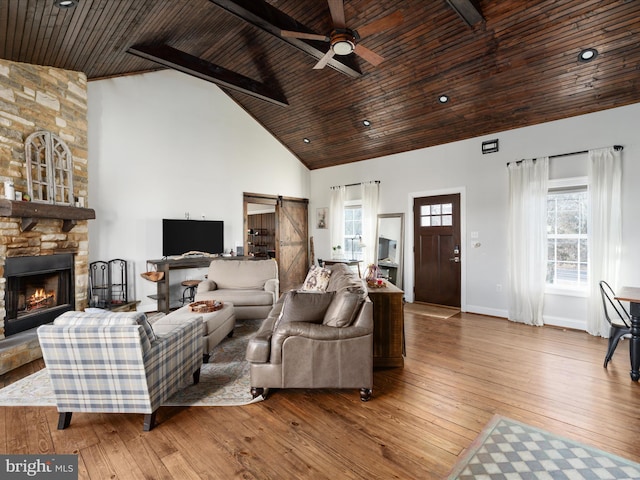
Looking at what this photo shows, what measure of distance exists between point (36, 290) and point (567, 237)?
7.31 meters

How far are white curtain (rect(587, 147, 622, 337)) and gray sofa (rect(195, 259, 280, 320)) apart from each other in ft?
14.5

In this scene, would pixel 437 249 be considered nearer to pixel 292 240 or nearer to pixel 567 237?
pixel 567 237

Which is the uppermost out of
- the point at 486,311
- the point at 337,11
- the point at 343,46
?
the point at 337,11

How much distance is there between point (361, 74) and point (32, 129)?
4399 mm

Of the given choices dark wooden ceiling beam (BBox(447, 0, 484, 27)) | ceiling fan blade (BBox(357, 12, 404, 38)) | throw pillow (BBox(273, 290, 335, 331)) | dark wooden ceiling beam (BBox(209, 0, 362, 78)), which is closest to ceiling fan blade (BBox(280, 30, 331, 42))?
dark wooden ceiling beam (BBox(209, 0, 362, 78))

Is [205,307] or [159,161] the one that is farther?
[159,161]

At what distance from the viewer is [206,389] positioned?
2.82 metres

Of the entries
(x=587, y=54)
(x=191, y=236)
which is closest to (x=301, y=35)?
(x=587, y=54)

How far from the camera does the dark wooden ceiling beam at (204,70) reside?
14.4 ft

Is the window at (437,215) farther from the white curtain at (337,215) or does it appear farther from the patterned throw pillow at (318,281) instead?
the patterned throw pillow at (318,281)

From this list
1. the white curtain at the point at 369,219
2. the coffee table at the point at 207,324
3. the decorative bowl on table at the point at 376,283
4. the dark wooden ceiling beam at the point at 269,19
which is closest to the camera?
the coffee table at the point at 207,324

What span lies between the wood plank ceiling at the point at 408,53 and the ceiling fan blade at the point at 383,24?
0.95 meters

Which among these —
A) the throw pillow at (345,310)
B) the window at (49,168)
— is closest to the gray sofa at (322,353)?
the throw pillow at (345,310)

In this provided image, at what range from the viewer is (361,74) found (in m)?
4.85
